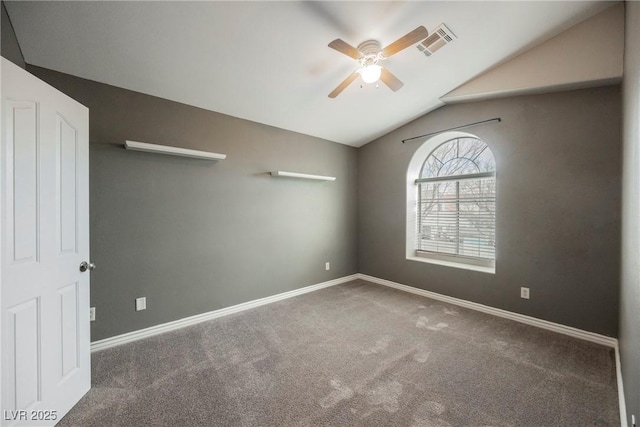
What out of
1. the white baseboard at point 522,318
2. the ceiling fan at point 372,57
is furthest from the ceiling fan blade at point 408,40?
the white baseboard at point 522,318

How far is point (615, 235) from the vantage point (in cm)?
241

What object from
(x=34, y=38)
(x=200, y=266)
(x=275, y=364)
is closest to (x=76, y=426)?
(x=275, y=364)

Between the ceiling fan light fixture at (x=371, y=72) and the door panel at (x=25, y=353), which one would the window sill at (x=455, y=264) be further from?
the door panel at (x=25, y=353)

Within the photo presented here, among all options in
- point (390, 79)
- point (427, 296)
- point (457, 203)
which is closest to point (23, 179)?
point (390, 79)

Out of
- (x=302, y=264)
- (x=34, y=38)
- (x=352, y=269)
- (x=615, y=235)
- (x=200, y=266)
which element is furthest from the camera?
(x=352, y=269)

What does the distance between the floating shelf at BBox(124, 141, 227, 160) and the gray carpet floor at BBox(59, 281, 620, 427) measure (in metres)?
1.86

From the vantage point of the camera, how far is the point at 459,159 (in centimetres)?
375

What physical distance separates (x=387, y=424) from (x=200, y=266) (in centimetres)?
236

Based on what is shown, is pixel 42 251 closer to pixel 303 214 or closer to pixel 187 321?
pixel 187 321

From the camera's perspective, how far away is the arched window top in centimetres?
347

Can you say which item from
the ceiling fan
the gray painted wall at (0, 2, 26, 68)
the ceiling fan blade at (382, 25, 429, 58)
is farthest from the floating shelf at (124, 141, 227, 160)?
the ceiling fan blade at (382, 25, 429, 58)

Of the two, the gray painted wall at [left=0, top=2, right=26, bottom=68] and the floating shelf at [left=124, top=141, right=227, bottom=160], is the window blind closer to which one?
the floating shelf at [left=124, top=141, right=227, bottom=160]

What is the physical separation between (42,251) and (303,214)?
2798 mm

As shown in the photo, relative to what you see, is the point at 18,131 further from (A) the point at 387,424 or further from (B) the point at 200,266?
(A) the point at 387,424
